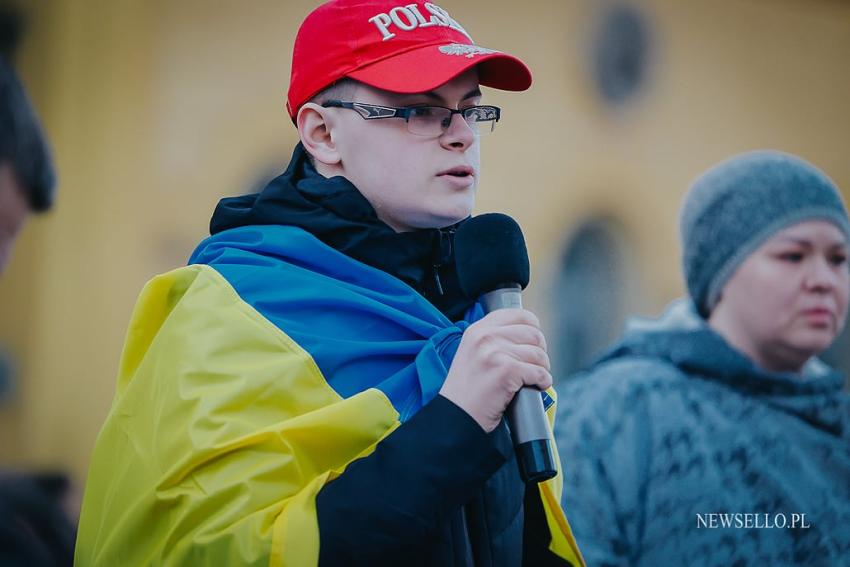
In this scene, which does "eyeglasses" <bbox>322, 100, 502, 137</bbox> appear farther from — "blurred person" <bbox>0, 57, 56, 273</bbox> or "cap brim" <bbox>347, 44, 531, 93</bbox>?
"blurred person" <bbox>0, 57, 56, 273</bbox>

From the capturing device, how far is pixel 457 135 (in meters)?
2.04

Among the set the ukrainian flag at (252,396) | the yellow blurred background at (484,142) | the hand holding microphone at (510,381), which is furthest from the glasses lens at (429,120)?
the yellow blurred background at (484,142)

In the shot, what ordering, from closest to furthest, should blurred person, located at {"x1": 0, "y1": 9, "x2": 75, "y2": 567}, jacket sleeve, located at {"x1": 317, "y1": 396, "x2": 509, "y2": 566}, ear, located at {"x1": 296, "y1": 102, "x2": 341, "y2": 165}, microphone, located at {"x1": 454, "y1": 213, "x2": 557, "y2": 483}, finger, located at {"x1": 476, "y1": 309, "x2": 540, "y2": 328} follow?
1. blurred person, located at {"x1": 0, "y1": 9, "x2": 75, "y2": 567}
2. jacket sleeve, located at {"x1": 317, "y1": 396, "x2": 509, "y2": 566}
3. finger, located at {"x1": 476, "y1": 309, "x2": 540, "y2": 328}
4. microphone, located at {"x1": 454, "y1": 213, "x2": 557, "y2": 483}
5. ear, located at {"x1": 296, "y1": 102, "x2": 341, "y2": 165}

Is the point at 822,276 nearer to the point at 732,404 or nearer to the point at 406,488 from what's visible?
the point at 732,404

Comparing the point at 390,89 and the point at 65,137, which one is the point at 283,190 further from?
the point at 65,137

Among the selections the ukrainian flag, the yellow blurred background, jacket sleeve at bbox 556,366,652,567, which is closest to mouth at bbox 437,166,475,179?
the ukrainian flag

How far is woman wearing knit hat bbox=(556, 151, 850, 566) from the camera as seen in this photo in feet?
9.66

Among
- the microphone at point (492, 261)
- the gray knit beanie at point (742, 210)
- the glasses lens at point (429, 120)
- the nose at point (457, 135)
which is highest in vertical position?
the glasses lens at point (429, 120)

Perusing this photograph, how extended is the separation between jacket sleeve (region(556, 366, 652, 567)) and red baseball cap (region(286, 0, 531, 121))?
1.24m

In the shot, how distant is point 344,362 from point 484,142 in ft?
25.0

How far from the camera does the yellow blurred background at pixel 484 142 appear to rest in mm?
7875

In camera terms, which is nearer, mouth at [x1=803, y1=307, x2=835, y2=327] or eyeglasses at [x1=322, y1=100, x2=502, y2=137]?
eyeglasses at [x1=322, y1=100, x2=502, y2=137]

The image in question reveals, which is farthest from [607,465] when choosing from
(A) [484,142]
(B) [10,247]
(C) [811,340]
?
(A) [484,142]

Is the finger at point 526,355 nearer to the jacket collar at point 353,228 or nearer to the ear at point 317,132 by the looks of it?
the jacket collar at point 353,228
